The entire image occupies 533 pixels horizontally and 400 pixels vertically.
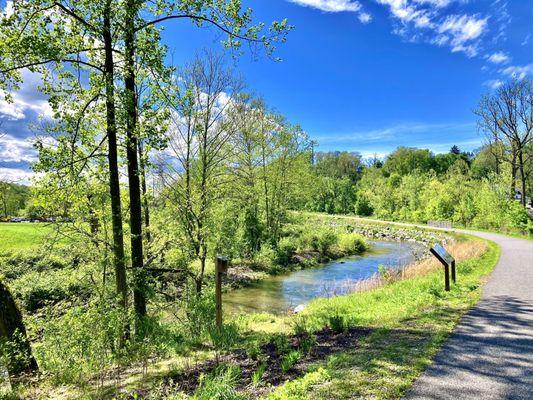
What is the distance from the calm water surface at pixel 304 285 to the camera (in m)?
13.5

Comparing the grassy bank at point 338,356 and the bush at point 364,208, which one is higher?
the bush at point 364,208

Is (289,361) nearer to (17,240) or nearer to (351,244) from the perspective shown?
(17,240)

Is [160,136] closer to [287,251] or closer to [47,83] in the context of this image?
[47,83]

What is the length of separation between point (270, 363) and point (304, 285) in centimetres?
1206

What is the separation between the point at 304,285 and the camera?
55.1 ft

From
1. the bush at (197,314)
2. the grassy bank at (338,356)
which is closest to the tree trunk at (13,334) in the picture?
the grassy bank at (338,356)

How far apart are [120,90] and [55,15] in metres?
1.74

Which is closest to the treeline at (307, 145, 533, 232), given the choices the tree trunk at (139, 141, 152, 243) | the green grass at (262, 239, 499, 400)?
the green grass at (262, 239, 499, 400)

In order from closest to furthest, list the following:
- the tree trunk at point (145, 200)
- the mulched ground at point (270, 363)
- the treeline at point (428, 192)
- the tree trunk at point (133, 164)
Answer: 1. the mulched ground at point (270, 363)
2. the tree trunk at point (133, 164)
3. the tree trunk at point (145, 200)
4. the treeline at point (428, 192)

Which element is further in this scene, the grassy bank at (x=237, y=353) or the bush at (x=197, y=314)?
the bush at (x=197, y=314)

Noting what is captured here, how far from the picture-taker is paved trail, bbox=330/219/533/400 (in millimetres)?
3648

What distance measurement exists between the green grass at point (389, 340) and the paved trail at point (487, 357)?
172mm

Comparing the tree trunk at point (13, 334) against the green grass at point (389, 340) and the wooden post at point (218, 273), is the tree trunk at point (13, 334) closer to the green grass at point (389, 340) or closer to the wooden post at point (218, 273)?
the wooden post at point (218, 273)

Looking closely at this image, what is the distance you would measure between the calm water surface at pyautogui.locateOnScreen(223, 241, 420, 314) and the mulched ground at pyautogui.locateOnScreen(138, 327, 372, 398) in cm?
Result: 621
